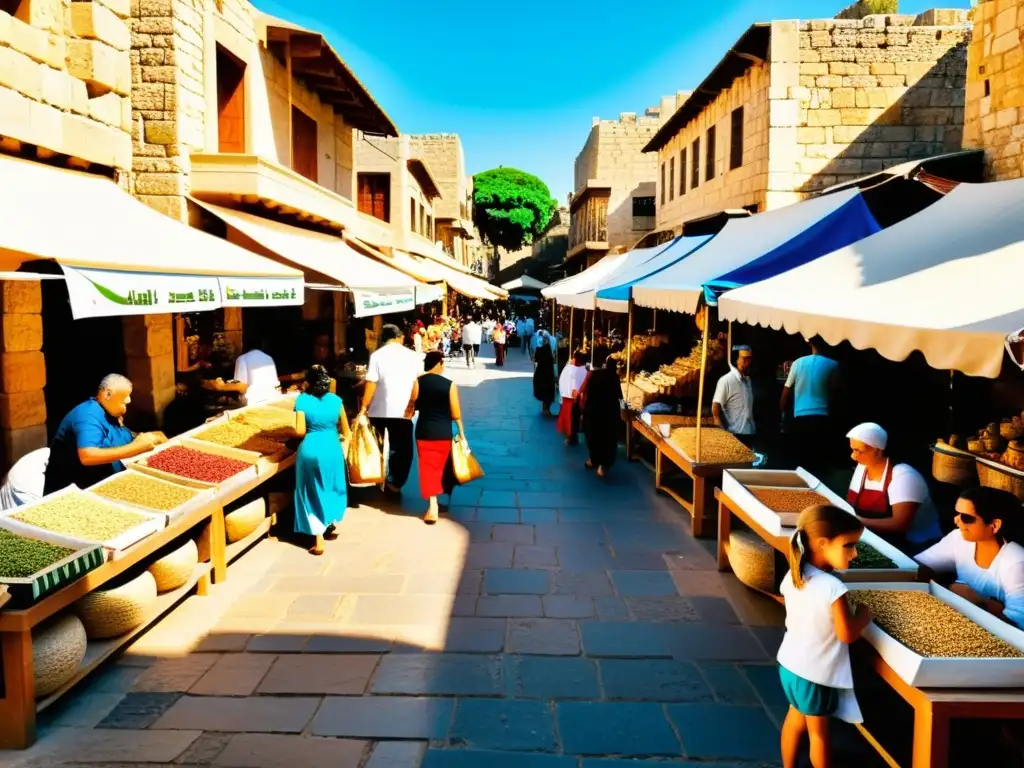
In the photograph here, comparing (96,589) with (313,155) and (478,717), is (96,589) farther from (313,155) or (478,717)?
(313,155)

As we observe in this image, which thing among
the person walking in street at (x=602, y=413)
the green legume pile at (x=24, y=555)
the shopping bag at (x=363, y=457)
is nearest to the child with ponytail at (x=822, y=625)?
the green legume pile at (x=24, y=555)

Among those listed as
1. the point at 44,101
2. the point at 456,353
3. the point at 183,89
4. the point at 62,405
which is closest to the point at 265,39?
the point at 183,89

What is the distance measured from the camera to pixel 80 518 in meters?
4.52

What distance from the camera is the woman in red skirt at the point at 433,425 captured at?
7.18 metres

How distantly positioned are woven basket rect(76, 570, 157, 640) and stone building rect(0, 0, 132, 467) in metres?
2.92

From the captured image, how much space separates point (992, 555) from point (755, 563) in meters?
1.74

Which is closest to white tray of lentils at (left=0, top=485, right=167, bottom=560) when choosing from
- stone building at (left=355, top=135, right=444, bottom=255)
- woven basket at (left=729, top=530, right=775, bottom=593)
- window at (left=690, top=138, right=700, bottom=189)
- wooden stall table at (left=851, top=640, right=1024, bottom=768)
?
woven basket at (left=729, top=530, right=775, bottom=593)

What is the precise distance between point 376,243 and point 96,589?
1438cm

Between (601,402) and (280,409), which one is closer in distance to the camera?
(280,409)

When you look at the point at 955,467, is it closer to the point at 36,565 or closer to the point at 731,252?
the point at 731,252

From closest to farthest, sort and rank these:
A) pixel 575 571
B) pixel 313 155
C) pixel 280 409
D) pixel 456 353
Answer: pixel 575 571, pixel 280 409, pixel 313 155, pixel 456 353

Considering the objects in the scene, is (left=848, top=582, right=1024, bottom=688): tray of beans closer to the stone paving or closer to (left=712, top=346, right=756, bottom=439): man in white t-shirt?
the stone paving

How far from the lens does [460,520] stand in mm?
7453

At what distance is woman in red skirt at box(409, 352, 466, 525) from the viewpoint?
7.18 m
